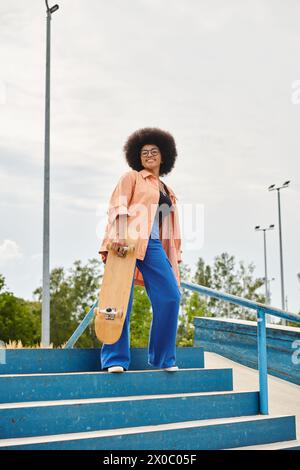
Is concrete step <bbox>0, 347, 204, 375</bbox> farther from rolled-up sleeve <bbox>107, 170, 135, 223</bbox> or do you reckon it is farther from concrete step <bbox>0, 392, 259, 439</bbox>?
rolled-up sleeve <bbox>107, 170, 135, 223</bbox>

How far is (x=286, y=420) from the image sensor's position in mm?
4102

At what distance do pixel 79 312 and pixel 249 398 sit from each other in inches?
1619

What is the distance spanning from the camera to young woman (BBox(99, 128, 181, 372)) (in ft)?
14.2

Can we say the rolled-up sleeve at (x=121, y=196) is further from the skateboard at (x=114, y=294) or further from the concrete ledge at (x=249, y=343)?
the concrete ledge at (x=249, y=343)

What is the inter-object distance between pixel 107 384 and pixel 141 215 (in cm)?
129

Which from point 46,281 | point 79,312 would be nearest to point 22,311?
point 79,312

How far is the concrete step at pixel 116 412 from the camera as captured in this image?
3.42 meters

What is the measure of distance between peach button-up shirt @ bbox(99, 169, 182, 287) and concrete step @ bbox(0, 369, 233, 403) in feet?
2.45

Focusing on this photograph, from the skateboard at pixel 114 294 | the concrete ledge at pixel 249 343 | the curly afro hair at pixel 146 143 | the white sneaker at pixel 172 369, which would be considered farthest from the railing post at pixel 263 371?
the curly afro hair at pixel 146 143

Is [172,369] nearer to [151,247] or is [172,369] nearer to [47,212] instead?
[151,247]

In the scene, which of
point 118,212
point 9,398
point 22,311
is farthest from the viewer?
point 22,311

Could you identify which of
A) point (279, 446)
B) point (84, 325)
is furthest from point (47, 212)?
point (279, 446)
